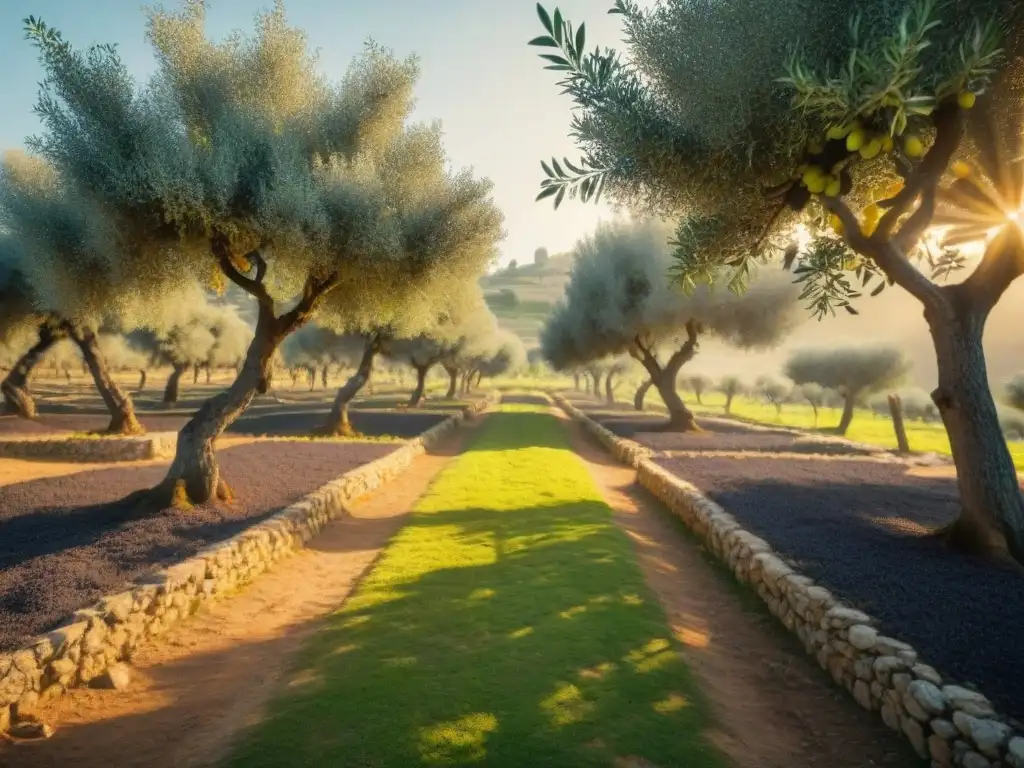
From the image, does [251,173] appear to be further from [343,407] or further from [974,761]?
[343,407]

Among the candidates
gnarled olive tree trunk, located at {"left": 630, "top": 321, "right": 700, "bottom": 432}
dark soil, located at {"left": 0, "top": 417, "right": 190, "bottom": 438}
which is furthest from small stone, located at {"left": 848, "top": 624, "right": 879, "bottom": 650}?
dark soil, located at {"left": 0, "top": 417, "right": 190, "bottom": 438}

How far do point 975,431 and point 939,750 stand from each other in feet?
16.8

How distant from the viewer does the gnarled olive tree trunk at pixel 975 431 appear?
8133mm

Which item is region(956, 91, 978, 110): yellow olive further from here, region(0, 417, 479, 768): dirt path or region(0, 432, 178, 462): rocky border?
region(0, 432, 178, 462): rocky border

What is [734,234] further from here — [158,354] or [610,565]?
[158,354]

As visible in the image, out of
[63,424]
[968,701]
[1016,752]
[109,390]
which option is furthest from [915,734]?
[63,424]

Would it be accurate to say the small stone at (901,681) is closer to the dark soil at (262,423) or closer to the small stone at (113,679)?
the small stone at (113,679)

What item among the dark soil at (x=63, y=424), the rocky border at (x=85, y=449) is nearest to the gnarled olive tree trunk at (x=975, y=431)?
the rocky border at (x=85, y=449)

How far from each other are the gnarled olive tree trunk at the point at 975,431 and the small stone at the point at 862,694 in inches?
157

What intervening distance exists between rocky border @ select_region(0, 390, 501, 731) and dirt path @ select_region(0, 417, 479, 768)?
0.19 m

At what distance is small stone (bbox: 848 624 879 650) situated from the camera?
5.87m

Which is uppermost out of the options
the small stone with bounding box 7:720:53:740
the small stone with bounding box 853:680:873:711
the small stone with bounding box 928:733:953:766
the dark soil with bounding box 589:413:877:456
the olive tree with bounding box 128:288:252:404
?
the olive tree with bounding box 128:288:252:404

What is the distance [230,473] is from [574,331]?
23061 millimetres

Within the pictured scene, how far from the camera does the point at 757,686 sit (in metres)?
6.30
